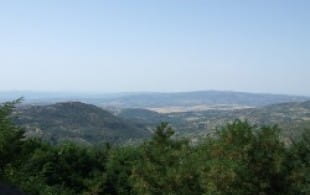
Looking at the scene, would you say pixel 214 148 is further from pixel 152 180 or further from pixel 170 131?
pixel 170 131

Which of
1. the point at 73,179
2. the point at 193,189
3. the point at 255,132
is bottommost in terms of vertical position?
the point at 73,179

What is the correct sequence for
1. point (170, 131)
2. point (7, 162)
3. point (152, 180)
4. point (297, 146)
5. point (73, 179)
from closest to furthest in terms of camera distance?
1. point (7, 162)
2. point (152, 180)
3. point (170, 131)
4. point (73, 179)
5. point (297, 146)

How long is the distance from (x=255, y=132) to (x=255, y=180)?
559cm

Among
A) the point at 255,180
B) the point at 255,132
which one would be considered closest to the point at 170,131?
the point at 255,132

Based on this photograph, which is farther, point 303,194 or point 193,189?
point 193,189

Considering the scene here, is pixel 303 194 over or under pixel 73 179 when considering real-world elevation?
over

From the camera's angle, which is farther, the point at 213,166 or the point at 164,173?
the point at 164,173

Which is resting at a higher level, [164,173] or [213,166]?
[213,166]

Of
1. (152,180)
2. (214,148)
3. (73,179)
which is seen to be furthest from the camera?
(73,179)

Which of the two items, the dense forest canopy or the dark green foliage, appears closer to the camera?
the dense forest canopy

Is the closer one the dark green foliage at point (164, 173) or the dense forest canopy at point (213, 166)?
the dense forest canopy at point (213, 166)

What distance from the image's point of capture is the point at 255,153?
3922cm

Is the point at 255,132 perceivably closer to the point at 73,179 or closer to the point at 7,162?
the point at 7,162

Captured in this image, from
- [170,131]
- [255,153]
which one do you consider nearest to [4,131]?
[255,153]
